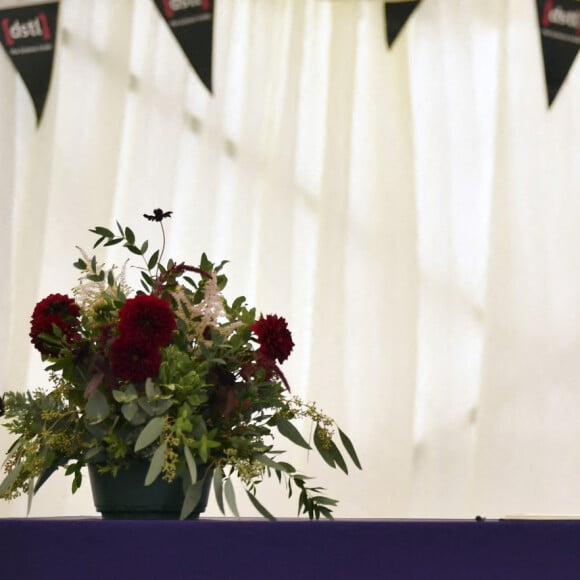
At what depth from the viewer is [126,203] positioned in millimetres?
2455

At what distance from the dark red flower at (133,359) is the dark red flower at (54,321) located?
0.09 m

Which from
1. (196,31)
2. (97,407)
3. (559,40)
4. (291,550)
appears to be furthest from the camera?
(196,31)

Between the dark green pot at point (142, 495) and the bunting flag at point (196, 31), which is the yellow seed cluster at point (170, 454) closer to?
the dark green pot at point (142, 495)

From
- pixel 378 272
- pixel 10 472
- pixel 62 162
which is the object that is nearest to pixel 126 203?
pixel 62 162

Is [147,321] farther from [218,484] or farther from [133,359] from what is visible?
[218,484]

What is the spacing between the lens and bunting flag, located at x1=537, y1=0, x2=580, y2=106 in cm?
235

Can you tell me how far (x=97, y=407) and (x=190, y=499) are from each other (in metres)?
0.13

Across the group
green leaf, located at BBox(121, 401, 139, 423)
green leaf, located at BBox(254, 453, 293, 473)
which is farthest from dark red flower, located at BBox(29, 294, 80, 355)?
green leaf, located at BBox(254, 453, 293, 473)

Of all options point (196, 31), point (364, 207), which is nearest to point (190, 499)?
point (364, 207)

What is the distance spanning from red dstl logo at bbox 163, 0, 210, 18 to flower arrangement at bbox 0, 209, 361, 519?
5.01 feet

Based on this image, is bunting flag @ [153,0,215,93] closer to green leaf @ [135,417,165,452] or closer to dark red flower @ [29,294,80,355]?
dark red flower @ [29,294,80,355]

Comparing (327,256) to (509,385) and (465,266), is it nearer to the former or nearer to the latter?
(465,266)

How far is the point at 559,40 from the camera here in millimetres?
2361

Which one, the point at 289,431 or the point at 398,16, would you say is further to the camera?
the point at 398,16
